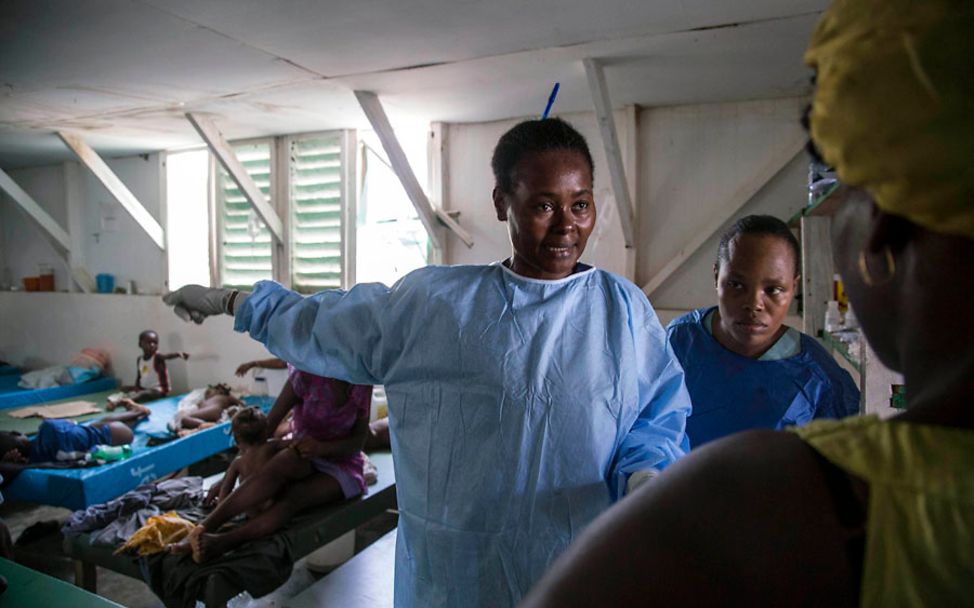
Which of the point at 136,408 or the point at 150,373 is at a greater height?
the point at 150,373

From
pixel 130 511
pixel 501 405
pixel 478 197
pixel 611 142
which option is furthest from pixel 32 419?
pixel 501 405

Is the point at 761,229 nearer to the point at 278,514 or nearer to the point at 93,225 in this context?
the point at 278,514

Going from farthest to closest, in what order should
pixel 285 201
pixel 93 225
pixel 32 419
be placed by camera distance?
pixel 93 225, pixel 285 201, pixel 32 419

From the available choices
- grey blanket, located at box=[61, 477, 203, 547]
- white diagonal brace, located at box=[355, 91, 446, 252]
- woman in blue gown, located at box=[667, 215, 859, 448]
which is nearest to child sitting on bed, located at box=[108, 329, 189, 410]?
grey blanket, located at box=[61, 477, 203, 547]

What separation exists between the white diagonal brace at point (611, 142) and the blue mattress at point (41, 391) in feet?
15.5

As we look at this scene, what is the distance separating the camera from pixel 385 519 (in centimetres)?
378

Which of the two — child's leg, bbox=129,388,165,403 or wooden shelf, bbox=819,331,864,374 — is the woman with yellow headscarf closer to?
wooden shelf, bbox=819,331,864,374

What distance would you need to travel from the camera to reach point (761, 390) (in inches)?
59.2

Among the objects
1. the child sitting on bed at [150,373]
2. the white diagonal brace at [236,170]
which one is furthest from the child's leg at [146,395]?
the white diagonal brace at [236,170]

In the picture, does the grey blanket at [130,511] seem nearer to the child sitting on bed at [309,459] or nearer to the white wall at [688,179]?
the child sitting on bed at [309,459]

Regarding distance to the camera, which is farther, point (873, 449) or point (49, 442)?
point (49, 442)

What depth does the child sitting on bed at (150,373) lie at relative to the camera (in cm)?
493

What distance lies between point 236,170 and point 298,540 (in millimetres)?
2629

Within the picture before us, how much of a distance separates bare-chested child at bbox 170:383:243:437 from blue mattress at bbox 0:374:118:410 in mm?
1423
